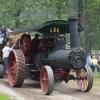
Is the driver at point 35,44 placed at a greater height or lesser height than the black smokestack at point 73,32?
lesser

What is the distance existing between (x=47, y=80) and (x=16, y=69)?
1.62 meters

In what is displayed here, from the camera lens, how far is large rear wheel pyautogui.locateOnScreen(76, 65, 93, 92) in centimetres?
1078

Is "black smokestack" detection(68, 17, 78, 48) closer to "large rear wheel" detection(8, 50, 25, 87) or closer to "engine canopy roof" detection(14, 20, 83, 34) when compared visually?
"engine canopy roof" detection(14, 20, 83, 34)

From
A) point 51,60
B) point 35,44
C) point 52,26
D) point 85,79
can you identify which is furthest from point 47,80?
point 35,44

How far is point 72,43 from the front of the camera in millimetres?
10266

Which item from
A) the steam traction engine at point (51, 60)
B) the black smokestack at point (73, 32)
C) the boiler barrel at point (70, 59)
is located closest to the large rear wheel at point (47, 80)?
the steam traction engine at point (51, 60)

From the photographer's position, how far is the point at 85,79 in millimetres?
11031

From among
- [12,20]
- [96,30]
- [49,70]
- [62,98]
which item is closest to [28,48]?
A: [49,70]

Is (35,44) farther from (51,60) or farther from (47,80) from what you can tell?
(47,80)

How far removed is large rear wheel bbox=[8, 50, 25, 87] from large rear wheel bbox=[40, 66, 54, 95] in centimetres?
97

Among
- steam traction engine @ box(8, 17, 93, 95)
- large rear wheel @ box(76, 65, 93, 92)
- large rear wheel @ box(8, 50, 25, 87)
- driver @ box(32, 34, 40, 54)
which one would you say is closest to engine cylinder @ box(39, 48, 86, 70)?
steam traction engine @ box(8, 17, 93, 95)

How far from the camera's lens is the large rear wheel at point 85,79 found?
10780 mm

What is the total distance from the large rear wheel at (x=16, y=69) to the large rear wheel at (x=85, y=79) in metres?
2.05

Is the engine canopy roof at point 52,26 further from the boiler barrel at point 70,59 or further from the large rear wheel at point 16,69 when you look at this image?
the boiler barrel at point 70,59
